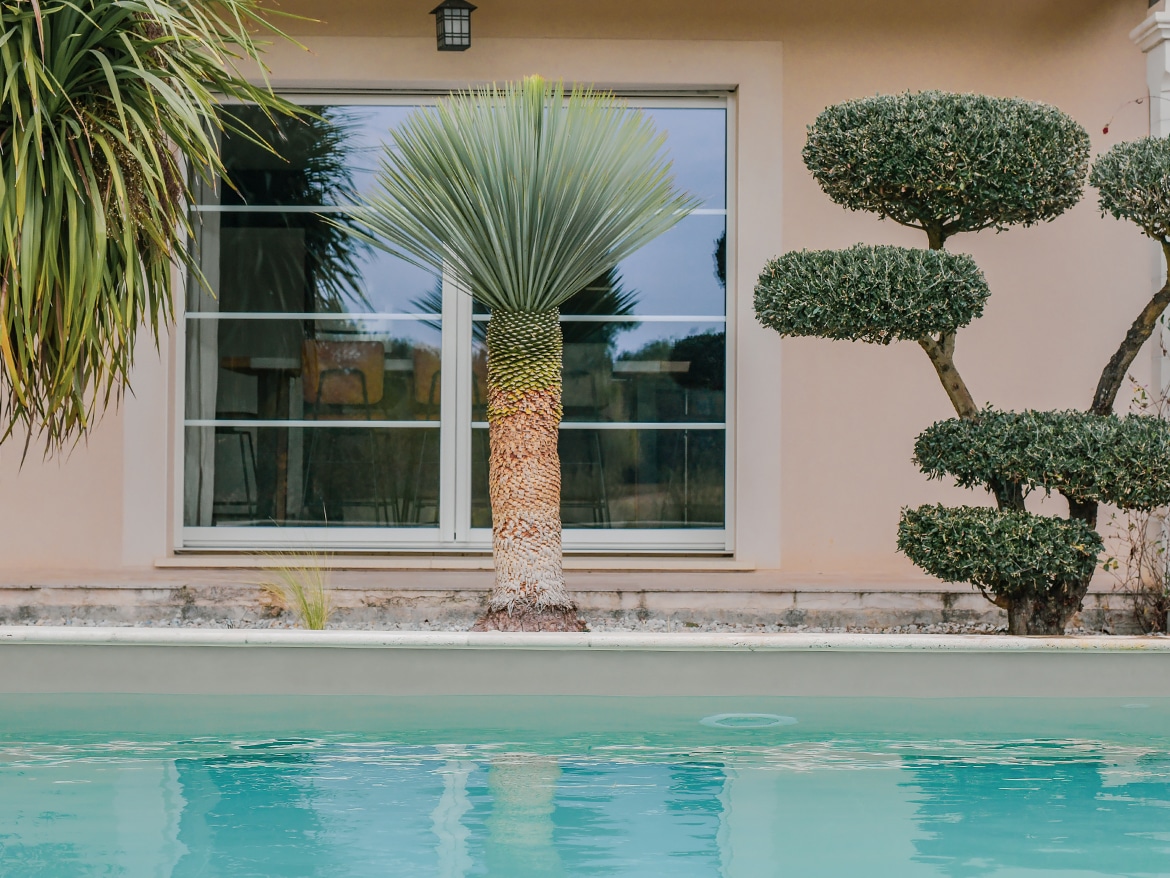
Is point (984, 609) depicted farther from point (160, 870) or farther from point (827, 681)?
point (160, 870)

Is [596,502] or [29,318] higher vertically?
[29,318]

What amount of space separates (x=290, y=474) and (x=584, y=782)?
3.20 meters

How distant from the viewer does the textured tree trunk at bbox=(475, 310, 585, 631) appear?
3977 mm

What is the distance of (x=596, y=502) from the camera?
217 inches

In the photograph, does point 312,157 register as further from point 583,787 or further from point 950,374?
point 583,787

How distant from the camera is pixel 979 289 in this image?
3863 millimetres

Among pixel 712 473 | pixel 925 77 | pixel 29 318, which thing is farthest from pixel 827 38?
pixel 29 318

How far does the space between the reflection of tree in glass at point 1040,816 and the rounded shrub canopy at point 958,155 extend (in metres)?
1.87

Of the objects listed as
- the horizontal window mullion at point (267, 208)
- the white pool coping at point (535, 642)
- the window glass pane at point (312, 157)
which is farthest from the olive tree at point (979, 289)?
the horizontal window mullion at point (267, 208)

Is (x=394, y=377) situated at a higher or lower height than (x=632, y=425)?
higher

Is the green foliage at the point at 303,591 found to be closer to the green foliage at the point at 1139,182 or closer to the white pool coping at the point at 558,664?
the white pool coping at the point at 558,664

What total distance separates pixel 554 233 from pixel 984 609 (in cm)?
233

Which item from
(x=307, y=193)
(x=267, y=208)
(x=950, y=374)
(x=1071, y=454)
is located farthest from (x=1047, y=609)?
(x=267, y=208)

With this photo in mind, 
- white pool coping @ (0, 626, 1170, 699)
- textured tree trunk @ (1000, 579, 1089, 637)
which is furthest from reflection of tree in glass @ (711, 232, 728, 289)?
white pool coping @ (0, 626, 1170, 699)
